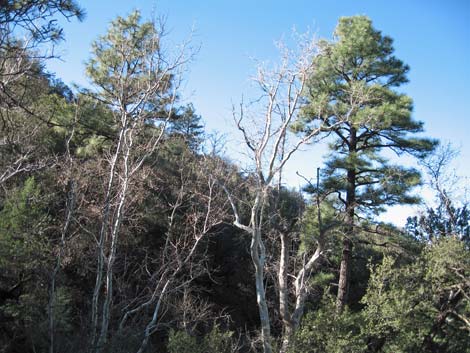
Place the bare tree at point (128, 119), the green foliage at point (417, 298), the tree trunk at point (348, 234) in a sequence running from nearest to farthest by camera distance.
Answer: the bare tree at point (128, 119) < the green foliage at point (417, 298) < the tree trunk at point (348, 234)

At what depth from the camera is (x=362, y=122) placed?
11.5 meters

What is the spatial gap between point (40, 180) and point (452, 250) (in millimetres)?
12496

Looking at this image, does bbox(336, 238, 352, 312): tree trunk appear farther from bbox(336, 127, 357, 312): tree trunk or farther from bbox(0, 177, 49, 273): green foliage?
bbox(0, 177, 49, 273): green foliage

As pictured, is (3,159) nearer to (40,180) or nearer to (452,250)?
(40,180)

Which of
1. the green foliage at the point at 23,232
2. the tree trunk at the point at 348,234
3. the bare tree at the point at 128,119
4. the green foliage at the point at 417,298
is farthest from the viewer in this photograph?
the tree trunk at the point at 348,234

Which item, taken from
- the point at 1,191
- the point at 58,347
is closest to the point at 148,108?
the point at 1,191

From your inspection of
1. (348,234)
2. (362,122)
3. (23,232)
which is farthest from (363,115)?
(23,232)

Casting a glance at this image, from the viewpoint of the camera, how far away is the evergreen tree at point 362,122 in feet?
38.7

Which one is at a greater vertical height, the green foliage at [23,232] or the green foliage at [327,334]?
the green foliage at [23,232]

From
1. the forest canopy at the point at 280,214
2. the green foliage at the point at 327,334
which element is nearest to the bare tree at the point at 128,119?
the forest canopy at the point at 280,214

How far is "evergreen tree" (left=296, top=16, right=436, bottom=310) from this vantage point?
38.7 ft

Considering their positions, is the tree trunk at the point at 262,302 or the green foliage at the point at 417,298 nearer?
the tree trunk at the point at 262,302

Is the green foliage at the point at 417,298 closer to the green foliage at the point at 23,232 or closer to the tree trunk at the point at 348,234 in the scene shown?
the tree trunk at the point at 348,234

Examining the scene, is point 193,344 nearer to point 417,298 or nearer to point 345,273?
point 345,273
